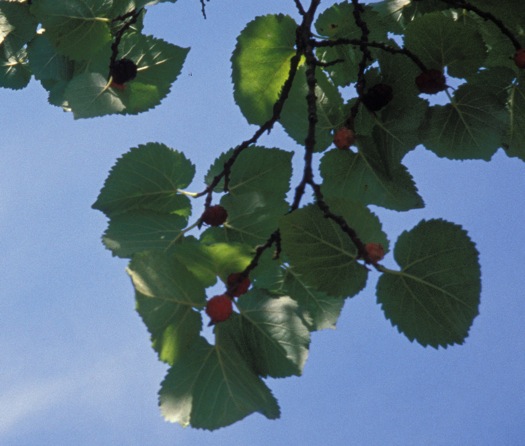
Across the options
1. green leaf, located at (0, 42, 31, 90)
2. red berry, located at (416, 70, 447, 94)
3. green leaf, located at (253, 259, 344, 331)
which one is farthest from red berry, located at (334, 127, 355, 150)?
green leaf, located at (0, 42, 31, 90)

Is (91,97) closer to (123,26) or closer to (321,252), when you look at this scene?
(123,26)

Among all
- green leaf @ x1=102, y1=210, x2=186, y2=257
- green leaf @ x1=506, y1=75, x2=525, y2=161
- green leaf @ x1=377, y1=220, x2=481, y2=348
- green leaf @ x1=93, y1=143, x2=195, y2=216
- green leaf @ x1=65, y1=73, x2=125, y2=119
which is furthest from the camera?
green leaf @ x1=65, y1=73, x2=125, y2=119

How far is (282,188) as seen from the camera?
1.99 meters

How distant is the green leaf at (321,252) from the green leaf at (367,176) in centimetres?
45

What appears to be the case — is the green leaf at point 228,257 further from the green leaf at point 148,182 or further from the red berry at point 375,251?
the green leaf at point 148,182

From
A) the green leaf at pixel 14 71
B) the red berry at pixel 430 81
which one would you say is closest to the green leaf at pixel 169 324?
the red berry at pixel 430 81

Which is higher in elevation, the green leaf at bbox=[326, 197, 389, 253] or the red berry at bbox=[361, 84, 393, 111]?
the red berry at bbox=[361, 84, 393, 111]

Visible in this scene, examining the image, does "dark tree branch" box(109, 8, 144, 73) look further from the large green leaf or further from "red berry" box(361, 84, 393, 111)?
"red berry" box(361, 84, 393, 111)

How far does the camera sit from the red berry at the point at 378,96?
6.50 ft

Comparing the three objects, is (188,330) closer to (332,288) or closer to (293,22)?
(332,288)

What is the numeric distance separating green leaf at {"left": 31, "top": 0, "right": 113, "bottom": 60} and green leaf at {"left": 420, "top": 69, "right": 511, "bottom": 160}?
1.28 meters

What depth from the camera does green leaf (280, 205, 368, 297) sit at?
5.07 ft

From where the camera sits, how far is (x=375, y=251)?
5.05 feet

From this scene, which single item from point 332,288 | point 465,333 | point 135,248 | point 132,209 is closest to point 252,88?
point 132,209
